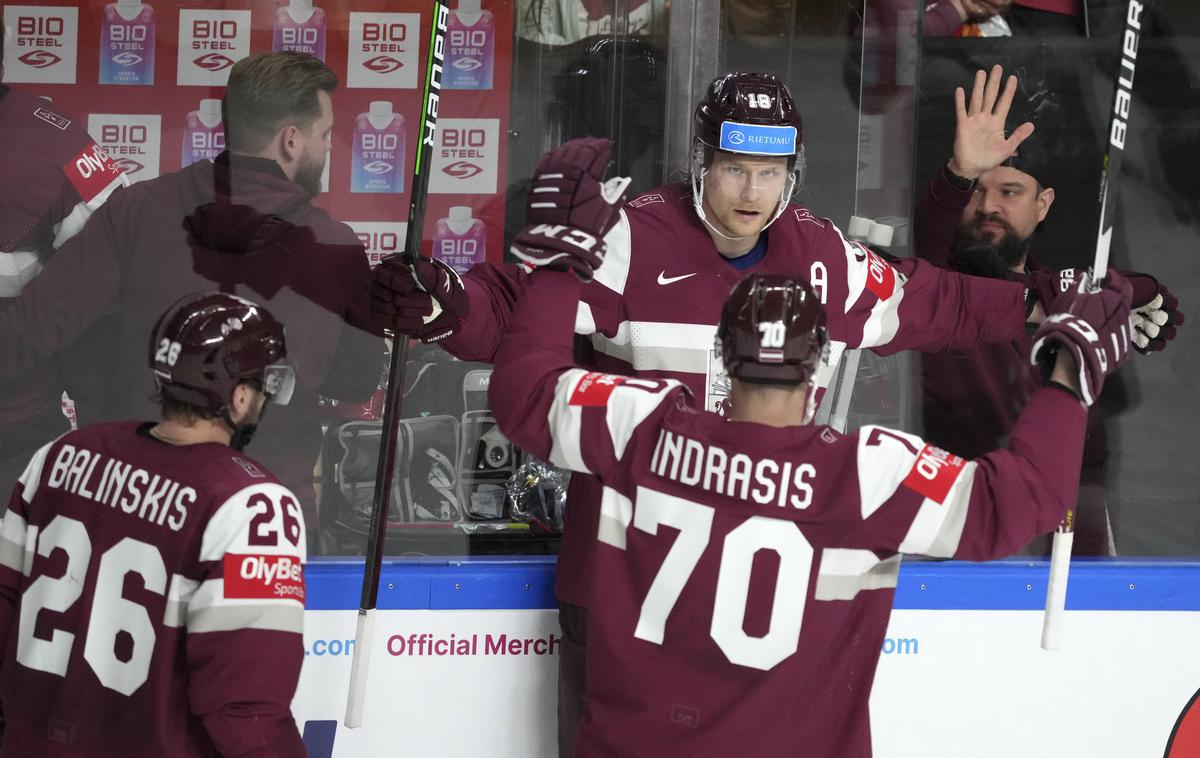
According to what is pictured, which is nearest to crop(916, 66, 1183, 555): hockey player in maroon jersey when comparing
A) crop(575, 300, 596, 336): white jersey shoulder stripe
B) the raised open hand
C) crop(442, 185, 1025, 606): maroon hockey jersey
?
the raised open hand

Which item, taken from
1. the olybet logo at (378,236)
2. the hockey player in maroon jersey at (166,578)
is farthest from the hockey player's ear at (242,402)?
the olybet logo at (378,236)

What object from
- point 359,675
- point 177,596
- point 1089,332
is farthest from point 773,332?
point 359,675

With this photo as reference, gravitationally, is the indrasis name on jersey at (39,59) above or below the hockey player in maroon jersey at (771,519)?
above

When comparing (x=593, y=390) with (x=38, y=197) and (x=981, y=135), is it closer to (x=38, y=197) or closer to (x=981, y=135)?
(x=981, y=135)

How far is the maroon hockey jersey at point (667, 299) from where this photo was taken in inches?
92.6

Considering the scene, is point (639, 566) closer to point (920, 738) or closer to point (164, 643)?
point (164, 643)

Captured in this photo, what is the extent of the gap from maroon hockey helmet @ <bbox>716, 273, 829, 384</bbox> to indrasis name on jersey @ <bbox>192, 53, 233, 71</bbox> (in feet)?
4.33

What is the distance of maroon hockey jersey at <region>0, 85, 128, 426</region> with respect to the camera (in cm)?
267

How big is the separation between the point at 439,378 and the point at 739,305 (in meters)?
1.08

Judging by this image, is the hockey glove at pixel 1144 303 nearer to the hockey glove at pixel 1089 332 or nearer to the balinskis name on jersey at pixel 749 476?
the hockey glove at pixel 1089 332

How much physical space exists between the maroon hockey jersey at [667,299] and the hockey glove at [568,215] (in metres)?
0.33

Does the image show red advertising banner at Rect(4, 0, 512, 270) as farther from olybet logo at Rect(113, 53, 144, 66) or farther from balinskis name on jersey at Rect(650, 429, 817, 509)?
balinskis name on jersey at Rect(650, 429, 817, 509)

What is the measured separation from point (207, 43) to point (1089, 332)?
5.70 feet

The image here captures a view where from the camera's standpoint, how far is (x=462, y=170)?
9.00 ft
